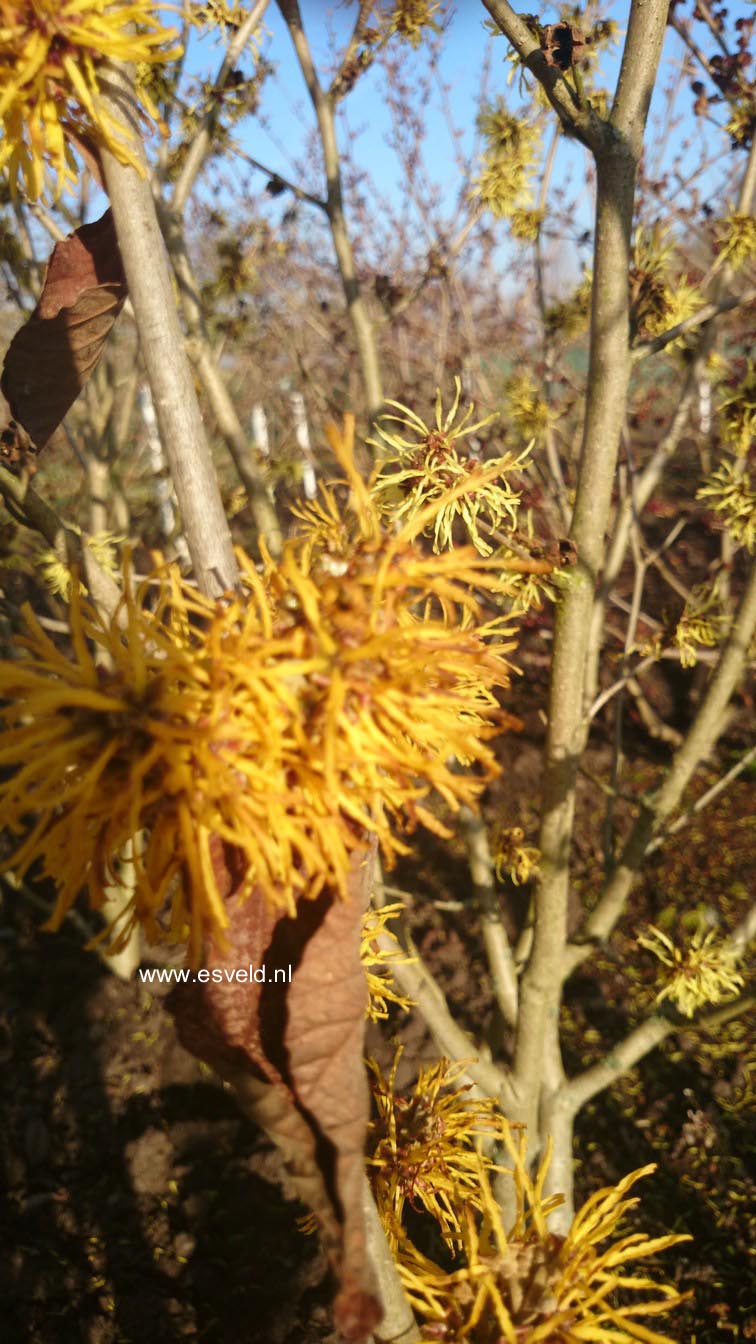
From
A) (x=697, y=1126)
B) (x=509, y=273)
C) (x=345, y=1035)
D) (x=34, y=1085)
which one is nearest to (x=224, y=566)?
(x=345, y=1035)

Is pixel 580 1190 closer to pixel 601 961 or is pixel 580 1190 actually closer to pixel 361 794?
pixel 601 961

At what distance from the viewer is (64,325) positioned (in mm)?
795

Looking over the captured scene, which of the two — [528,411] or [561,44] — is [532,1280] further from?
[528,411]

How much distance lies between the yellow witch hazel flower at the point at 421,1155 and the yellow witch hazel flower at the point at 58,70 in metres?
1.22

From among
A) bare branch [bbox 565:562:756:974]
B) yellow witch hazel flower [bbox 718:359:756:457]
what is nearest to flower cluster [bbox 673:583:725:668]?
bare branch [bbox 565:562:756:974]

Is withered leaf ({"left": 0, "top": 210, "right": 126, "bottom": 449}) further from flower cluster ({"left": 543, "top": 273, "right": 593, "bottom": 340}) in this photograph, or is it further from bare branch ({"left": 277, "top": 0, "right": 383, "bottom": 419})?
flower cluster ({"left": 543, "top": 273, "right": 593, "bottom": 340})

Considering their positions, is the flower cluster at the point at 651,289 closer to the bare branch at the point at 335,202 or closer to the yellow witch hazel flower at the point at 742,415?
the yellow witch hazel flower at the point at 742,415

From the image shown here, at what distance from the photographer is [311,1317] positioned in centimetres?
219

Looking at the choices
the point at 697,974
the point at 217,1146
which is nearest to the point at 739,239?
the point at 697,974

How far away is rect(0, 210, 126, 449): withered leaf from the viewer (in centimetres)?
79

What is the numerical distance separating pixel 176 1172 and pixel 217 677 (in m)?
2.71

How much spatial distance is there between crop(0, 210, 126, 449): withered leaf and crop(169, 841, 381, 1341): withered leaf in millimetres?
522

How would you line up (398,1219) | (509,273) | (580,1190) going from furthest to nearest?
(509,273) < (580,1190) < (398,1219)

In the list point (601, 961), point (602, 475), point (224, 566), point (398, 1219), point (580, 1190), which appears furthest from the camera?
point (601, 961)
